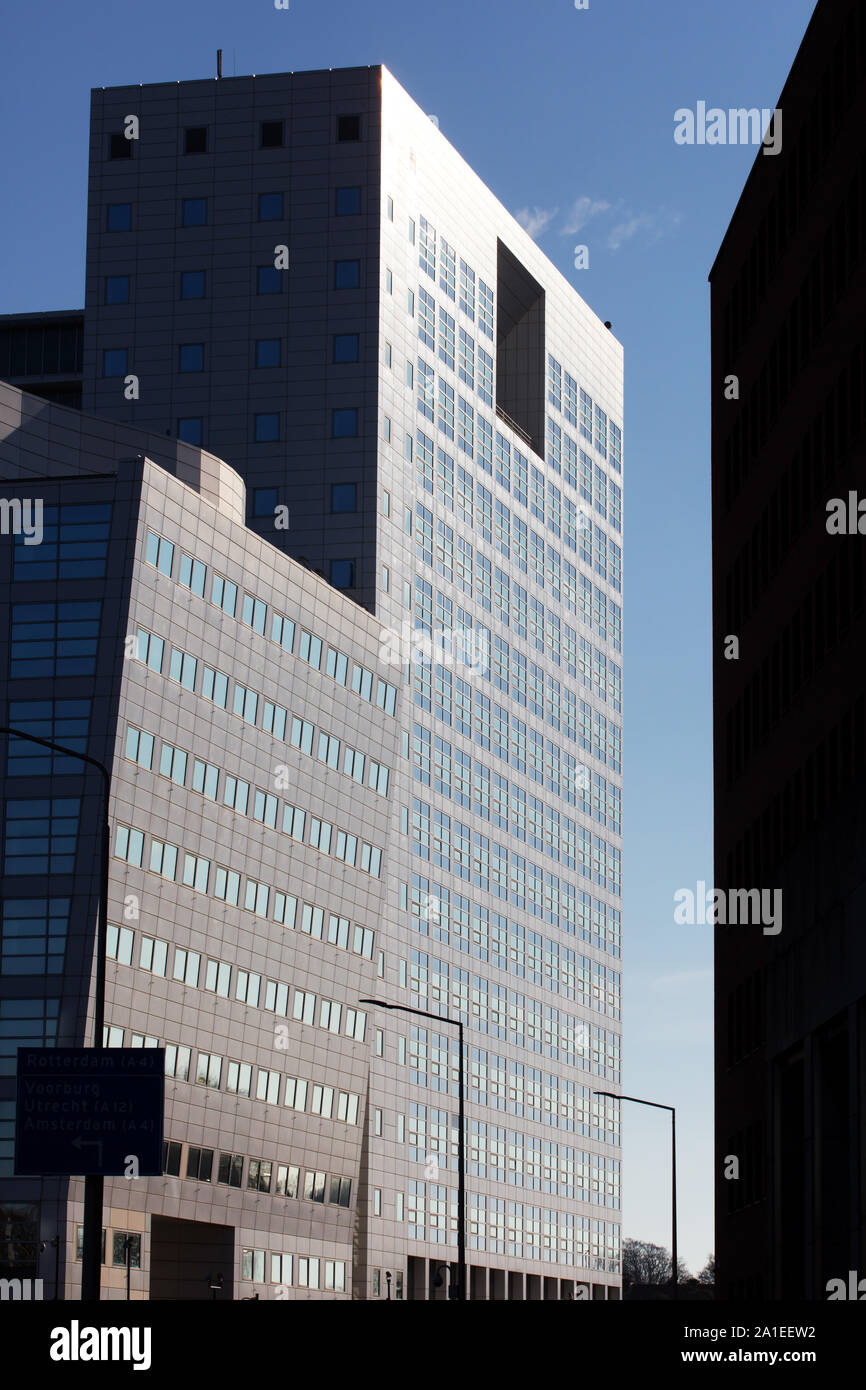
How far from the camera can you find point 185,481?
302 feet

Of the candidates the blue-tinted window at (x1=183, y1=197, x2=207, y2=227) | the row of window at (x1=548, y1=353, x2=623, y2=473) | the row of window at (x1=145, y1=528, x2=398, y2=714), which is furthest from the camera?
the row of window at (x1=548, y1=353, x2=623, y2=473)

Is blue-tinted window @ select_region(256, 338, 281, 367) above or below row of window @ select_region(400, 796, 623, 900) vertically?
above

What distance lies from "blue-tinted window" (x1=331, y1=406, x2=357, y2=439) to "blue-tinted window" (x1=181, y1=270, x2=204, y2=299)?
11.0m

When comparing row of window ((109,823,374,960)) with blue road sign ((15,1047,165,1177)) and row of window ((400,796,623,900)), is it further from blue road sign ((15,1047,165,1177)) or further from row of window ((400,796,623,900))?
blue road sign ((15,1047,165,1177))

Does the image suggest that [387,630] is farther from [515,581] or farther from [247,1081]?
[515,581]

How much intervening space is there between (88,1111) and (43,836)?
151ft

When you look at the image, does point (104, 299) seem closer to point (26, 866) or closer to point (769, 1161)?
point (26, 866)

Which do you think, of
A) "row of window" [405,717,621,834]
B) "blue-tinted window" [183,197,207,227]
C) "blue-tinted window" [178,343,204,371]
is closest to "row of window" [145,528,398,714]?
"row of window" [405,717,621,834]

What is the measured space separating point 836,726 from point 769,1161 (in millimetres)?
11106

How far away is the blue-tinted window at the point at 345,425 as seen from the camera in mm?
117625

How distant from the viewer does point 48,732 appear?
81.5 meters

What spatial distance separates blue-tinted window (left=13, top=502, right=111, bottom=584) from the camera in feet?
271

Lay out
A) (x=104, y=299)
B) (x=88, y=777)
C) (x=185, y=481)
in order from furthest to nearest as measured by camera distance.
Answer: (x=104, y=299) → (x=185, y=481) → (x=88, y=777)
